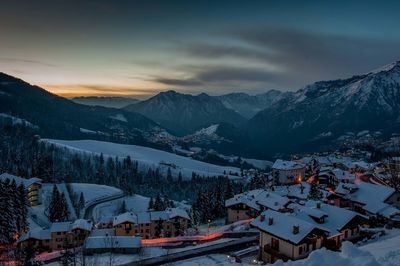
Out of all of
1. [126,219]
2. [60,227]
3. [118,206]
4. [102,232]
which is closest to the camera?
[60,227]

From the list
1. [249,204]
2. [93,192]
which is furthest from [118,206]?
[249,204]

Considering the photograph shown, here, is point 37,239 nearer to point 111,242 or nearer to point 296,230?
point 111,242

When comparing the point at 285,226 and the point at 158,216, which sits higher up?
the point at 285,226

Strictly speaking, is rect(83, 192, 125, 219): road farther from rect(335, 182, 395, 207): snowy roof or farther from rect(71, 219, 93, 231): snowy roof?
rect(335, 182, 395, 207): snowy roof

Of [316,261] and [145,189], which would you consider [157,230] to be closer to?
[316,261]

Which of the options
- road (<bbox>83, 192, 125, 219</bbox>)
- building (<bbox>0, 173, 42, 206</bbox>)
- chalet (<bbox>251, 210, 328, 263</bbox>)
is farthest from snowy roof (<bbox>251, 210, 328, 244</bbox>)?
building (<bbox>0, 173, 42, 206</bbox>)
